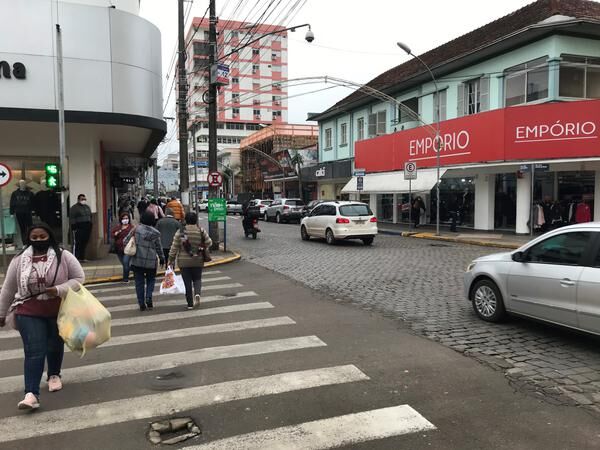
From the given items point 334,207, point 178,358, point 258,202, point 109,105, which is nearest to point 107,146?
point 109,105

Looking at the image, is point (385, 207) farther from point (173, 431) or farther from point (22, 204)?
point (173, 431)

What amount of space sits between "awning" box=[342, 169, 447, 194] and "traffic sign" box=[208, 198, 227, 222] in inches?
443

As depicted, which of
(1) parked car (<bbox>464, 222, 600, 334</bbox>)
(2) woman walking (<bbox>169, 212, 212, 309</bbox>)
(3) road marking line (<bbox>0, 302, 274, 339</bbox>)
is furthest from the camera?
(2) woman walking (<bbox>169, 212, 212, 309</bbox>)

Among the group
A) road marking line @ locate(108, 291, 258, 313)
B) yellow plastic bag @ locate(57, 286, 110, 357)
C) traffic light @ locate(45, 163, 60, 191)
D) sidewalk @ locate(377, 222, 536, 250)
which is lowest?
road marking line @ locate(108, 291, 258, 313)

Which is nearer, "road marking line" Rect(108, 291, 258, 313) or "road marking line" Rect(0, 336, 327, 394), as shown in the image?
"road marking line" Rect(0, 336, 327, 394)

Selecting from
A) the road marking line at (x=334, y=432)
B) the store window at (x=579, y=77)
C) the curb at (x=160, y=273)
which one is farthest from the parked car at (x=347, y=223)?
the road marking line at (x=334, y=432)

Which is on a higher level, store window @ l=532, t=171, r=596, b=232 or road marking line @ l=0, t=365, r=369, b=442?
store window @ l=532, t=171, r=596, b=232

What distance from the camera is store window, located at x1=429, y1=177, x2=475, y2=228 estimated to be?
2358 centimetres

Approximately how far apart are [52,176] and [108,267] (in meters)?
3.07

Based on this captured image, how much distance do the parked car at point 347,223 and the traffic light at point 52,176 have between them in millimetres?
10381

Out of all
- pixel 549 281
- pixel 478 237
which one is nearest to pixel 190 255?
pixel 549 281

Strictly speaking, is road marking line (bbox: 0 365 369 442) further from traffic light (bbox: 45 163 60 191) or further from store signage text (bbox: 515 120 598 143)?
store signage text (bbox: 515 120 598 143)

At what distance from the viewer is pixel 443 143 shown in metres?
23.7

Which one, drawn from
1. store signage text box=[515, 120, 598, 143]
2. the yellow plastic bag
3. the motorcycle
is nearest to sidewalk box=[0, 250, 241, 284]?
the motorcycle
